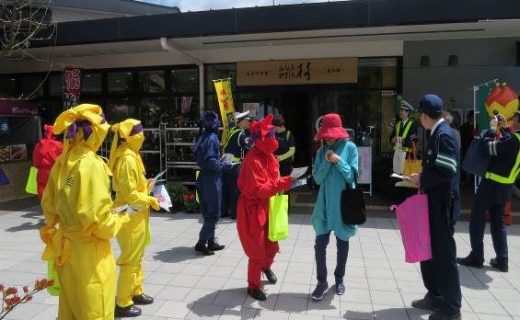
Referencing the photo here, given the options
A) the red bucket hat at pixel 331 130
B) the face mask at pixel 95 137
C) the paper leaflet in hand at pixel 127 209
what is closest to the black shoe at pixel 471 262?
the red bucket hat at pixel 331 130

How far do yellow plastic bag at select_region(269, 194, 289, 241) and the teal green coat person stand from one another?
1.01ft

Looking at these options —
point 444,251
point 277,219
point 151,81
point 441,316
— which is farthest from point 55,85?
point 441,316

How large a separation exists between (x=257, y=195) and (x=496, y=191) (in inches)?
120

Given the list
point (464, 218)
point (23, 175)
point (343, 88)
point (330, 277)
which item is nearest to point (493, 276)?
point (330, 277)

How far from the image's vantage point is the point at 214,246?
6.19 m

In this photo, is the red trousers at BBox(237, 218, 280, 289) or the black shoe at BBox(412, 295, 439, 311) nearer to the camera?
the black shoe at BBox(412, 295, 439, 311)

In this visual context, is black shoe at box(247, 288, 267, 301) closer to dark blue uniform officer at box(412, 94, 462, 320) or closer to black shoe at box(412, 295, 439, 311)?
black shoe at box(412, 295, 439, 311)

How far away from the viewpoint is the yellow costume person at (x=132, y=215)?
395 cm

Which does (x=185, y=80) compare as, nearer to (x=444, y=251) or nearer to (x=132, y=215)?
(x=132, y=215)

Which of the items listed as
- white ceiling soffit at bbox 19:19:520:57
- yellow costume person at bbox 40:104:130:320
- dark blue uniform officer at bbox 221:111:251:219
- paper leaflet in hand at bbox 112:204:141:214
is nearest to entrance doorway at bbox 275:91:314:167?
white ceiling soffit at bbox 19:19:520:57

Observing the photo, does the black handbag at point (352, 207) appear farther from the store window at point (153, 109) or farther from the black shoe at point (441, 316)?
the store window at point (153, 109)

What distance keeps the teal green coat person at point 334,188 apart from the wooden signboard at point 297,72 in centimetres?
668

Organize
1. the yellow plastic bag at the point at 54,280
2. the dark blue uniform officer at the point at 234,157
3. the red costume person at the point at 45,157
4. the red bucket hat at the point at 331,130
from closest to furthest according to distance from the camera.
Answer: the yellow plastic bag at the point at 54,280
the red bucket hat at the point at 331,130
the red costume person at the point at 45,157
the dark blue uniform officer at the point at 234,157

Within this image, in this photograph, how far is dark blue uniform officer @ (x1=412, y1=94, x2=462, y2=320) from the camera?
3777 millimetres
